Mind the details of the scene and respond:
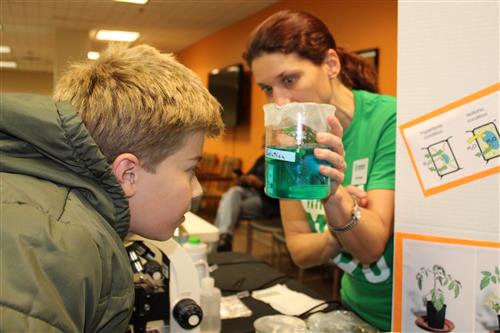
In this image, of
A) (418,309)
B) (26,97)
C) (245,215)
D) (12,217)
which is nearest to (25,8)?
(26,97)

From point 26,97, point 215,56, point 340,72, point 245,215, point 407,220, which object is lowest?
point 245,215

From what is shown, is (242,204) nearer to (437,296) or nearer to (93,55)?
(93,55)

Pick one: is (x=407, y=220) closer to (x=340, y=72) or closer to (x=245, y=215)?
(x=340, y=72)

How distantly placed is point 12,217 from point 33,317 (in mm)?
113

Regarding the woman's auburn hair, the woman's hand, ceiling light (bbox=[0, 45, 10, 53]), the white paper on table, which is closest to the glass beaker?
the woman's hand

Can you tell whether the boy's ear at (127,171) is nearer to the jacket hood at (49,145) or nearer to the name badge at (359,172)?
the jacket hood at (49,145)

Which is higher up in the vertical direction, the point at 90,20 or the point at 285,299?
the point at 90,20

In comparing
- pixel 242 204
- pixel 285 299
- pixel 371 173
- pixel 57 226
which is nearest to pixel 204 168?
pixel 285 299

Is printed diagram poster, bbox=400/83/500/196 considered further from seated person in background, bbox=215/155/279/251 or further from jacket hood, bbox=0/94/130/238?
seated person in background, bbox=215/155/279/251

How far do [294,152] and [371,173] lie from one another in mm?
419

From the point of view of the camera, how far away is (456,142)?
732 mm

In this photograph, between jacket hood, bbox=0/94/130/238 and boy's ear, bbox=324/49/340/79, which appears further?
boy's ear, bbox=324/49/340/79

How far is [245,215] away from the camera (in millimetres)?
3846

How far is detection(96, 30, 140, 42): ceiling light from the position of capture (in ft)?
3.29
